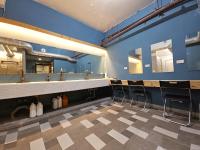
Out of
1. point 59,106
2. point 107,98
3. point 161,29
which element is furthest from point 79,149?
point 161,29

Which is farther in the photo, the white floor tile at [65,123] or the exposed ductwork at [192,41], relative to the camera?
the exposed ductwork at [192,41]

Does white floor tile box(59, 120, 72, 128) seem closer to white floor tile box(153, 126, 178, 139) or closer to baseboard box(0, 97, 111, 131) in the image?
baseboard box(0, 97, 111, 131)

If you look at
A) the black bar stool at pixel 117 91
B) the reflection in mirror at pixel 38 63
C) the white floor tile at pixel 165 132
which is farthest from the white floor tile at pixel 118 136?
the reflection in mirror at pixel 38 63

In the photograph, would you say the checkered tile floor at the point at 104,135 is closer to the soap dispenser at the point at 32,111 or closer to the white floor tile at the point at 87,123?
the white floor tile at the point at 87,123

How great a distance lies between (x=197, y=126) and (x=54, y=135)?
237 centimetres

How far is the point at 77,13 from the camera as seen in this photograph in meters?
3.10

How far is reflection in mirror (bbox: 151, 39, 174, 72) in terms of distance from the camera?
8.06 feet

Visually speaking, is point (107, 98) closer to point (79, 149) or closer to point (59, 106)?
point (59, 106)

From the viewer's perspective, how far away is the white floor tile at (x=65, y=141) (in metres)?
1.34

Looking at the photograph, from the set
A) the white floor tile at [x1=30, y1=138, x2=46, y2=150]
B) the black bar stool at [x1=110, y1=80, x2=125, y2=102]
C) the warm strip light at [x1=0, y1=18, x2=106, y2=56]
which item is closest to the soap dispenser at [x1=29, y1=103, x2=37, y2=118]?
the white floor tile at [x1=30, y1=138, x2=46, y2=150]

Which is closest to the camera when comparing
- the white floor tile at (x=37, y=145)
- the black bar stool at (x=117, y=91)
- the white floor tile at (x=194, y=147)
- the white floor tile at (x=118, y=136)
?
the white floor tile at (x=194, y=147)

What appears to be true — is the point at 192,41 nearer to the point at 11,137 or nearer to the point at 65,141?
the point at 65,141

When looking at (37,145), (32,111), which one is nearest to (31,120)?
(32,111)

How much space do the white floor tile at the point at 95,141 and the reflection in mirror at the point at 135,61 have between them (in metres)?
2.31
